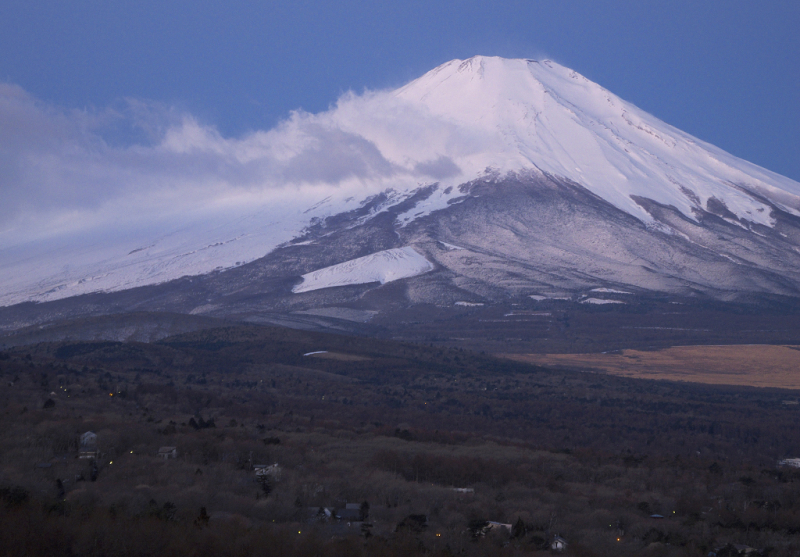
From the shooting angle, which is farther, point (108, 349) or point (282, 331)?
point (282, 331)

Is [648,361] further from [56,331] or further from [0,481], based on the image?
[0,481]

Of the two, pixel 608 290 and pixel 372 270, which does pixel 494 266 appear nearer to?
pixel 608 290

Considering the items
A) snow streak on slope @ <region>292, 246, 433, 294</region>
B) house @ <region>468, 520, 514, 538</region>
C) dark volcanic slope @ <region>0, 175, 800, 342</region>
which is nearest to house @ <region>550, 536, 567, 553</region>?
house @ <region>468, 520, 514, 538</region>

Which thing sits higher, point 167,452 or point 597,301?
point 167,452

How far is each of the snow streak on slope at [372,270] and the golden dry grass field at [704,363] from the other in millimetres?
45918

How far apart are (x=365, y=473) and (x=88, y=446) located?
719 cm

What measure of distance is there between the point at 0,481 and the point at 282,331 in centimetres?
5227

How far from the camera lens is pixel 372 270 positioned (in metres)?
123

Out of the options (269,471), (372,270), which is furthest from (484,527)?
(372,270)

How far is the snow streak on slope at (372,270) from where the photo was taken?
118875 mm

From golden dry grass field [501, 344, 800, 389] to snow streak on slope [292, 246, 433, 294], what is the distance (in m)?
A: 45.9

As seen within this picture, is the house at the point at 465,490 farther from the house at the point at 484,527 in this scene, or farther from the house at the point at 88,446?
the house at the point at 88,446

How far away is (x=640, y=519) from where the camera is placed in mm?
19219

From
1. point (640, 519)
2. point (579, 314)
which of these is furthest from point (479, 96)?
point (640, 519)
